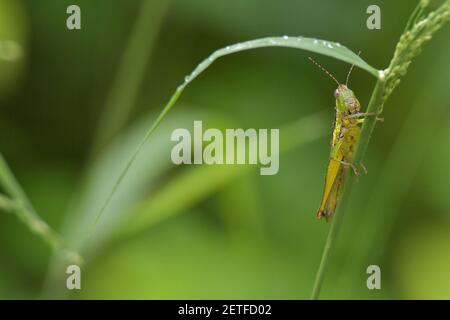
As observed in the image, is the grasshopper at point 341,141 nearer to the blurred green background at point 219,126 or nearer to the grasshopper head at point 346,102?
the grasshopper head at point 346,102

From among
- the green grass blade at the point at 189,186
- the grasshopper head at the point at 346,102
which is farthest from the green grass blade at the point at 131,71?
the grasshopper head at the point at 346,102

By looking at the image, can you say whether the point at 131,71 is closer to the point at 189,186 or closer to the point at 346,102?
the point at 189,186

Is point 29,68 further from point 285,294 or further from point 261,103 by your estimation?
point 285,294

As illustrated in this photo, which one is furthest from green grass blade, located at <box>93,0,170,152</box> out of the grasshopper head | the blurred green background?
the grasshopper head

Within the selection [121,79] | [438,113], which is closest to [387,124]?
[438,113]

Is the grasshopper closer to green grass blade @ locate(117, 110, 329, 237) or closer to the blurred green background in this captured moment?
green grass blade @ locate(117, 110, 329, 237)

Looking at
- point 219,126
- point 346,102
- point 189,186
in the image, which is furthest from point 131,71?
point 346,102
